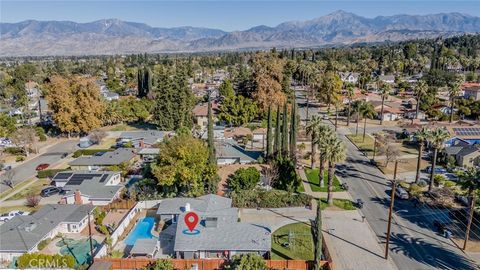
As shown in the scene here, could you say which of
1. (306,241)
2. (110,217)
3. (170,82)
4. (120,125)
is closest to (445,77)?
(170,82)

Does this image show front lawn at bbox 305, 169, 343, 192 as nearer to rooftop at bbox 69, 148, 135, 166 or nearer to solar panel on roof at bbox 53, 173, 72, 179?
rooftop at bbox 69, 148, 135, 166

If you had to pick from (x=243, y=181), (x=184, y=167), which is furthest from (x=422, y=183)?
(x=184, y=167)

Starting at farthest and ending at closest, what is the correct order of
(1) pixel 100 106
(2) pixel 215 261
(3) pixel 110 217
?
(1) pixel 100 106
(3) pixel 110 217
(2) pixel 215 261

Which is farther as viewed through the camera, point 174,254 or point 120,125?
point 120,125

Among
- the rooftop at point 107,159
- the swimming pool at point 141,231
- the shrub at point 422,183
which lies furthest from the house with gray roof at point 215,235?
the shrub at point 422,183

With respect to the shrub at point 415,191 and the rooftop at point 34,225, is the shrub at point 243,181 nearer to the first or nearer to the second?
the rooftop at point 34,225

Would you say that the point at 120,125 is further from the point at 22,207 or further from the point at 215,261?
the point at 215,261
